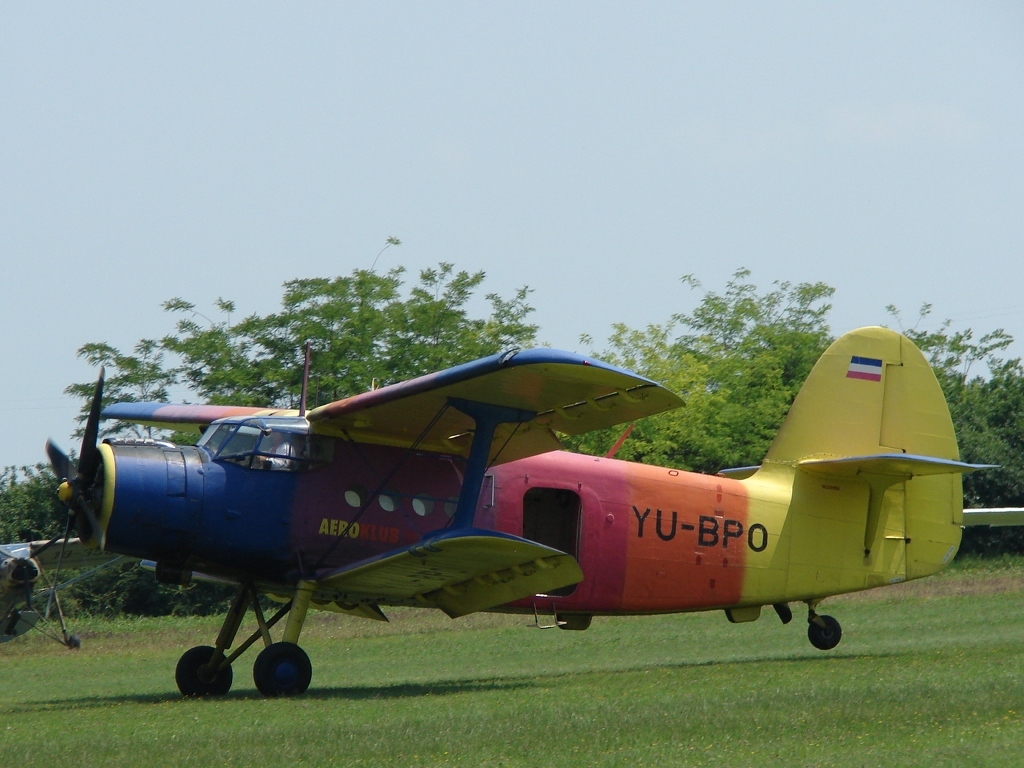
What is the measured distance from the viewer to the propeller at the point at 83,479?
11344mm

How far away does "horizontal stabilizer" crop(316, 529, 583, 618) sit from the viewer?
11203 mm

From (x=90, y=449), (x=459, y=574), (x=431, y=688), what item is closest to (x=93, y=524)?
(x=90, y=449)


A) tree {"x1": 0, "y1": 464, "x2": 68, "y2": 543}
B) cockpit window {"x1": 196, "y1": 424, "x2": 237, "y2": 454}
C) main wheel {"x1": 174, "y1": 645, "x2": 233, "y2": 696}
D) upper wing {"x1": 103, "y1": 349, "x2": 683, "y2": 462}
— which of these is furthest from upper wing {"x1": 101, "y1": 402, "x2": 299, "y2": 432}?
tree {"x1": 0, "y1": 464, "x2": 68, "y2": 543}

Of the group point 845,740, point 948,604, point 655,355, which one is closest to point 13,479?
point 655,355

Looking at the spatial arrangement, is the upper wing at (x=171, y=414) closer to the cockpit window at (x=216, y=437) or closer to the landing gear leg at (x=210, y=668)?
the cockpit window at (x=216, y=437)

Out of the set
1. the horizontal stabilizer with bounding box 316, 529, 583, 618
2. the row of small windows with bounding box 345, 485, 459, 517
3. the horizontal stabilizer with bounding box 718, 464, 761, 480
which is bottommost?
the horizontal stabilizer with bounding box 316, 529, 583, 618

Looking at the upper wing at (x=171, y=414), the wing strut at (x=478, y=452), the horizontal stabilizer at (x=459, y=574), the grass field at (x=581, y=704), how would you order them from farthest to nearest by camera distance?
1. the upper wing at (x=171, y=414)
2. the wing strut at (x=478, y=452)
3. the horizontal stabilizer at (x=459, y=574)
4. the grass field at (x=581, y=704)

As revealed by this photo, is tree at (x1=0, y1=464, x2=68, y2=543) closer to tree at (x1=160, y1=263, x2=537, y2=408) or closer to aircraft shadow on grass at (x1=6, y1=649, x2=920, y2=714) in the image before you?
tree at (x1=160, y1=263, x2=537, y2=408)

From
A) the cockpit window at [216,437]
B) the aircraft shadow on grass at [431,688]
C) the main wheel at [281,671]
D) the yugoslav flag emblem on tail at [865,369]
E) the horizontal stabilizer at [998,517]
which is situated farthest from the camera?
the horizontal stabilizer at [998,517]

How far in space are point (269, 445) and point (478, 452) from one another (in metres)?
2.14

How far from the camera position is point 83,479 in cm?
1146

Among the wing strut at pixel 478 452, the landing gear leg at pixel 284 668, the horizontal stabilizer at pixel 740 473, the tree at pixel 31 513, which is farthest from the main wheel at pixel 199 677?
the tree at pixel 31 513

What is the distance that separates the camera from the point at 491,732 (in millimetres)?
9125

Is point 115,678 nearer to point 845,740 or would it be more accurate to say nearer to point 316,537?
point 316,537
